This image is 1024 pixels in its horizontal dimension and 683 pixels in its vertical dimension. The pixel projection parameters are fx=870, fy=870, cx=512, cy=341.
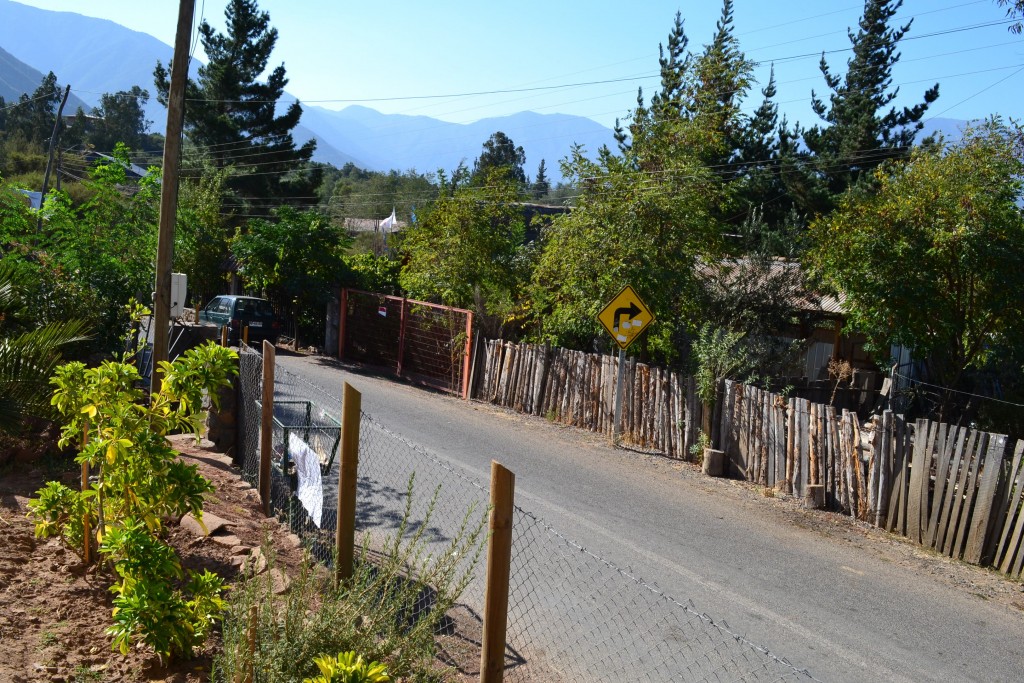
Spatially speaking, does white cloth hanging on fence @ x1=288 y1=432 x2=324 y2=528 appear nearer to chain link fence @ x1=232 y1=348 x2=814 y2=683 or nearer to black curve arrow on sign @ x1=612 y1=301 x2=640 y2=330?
chain link fence @ x1=232 y1=348 x2=814 y2=683

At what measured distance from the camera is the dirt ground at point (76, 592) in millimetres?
4652

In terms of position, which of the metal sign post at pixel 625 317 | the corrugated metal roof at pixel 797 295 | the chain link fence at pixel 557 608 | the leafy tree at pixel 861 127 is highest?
the leafy tree at pixel 861 127

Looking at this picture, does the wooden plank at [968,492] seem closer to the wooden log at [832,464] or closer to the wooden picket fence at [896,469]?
the wooden picket fence at [896,469]

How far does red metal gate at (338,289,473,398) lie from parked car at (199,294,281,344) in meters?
2.00

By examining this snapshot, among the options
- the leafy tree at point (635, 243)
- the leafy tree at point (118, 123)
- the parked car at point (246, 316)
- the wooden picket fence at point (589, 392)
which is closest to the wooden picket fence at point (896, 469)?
the wooden picket fence at point (589, 392)

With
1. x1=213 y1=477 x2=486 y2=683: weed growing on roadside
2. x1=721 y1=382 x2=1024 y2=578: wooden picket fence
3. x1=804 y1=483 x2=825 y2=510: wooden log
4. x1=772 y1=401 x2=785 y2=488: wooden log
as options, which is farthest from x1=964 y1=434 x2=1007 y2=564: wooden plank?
x1=213 y1=477 x2=486 y2=683: weed growing on roadside

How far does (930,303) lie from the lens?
42.7 ft

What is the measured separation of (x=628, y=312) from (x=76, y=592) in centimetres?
979

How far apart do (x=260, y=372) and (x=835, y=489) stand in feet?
22.8

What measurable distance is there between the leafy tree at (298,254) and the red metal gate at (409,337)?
72 centimetres

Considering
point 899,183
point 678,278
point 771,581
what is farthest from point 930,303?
point 771,581

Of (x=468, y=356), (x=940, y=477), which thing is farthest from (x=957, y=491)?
(x=468, y=356)

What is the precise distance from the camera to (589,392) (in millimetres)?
15414

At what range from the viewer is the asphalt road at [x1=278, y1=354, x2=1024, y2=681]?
6.54 metres
